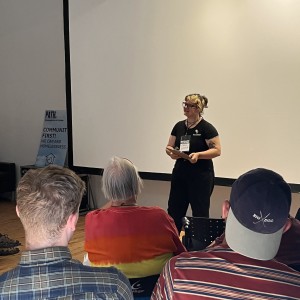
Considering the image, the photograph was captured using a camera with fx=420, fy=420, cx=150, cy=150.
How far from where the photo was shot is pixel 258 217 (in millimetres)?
997

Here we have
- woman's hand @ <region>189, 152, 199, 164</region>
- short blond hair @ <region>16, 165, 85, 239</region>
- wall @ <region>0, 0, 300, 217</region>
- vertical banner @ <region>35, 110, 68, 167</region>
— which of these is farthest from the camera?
wall @ <region>0, 0, 300, 217</region>

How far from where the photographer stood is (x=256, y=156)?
422 centimetres

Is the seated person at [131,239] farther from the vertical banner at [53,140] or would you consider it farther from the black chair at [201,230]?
the vertical banner at [53,140]

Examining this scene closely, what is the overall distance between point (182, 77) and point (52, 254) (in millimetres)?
3796

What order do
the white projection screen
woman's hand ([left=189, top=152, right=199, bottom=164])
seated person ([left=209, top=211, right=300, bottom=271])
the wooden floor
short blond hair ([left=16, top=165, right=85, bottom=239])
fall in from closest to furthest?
short blond hair ([left=16, top=165, right=85, bottom=239]) → seated person ([left=209, top=211, right=300, bottom=271]) → woman's hand ([left=189, top=152, right=199, bottom=164]) → the wooden floor → the white projection screen

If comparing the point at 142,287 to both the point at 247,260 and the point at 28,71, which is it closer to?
the point at 247,260

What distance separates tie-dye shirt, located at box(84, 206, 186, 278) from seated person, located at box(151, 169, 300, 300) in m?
0.73

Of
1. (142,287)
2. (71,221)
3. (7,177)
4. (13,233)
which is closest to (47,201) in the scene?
(71,221)

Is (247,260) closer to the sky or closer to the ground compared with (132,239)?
closer to the sky

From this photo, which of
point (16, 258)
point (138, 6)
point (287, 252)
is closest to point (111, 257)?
point (287, 252)

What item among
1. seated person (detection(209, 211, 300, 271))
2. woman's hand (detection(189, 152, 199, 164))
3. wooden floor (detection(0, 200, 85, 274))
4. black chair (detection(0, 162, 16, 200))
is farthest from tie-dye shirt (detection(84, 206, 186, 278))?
black chair (detection(0, 162, 16, 200))

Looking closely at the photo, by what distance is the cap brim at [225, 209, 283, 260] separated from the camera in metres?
0.99

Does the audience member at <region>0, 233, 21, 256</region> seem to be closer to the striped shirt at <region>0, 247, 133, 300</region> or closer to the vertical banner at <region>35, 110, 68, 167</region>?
the vertical banner at <region>35, 110, 68, 167</region>

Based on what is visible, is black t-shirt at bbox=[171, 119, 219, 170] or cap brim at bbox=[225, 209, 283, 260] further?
black t-shirt at bbox=[171, 119, 219, 170]
